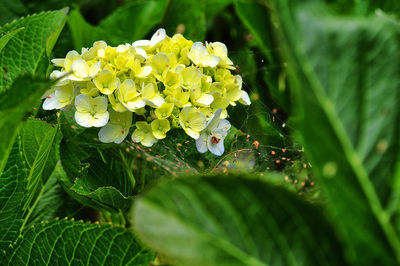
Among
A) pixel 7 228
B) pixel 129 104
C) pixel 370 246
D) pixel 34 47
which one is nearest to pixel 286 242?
pixel 370 246

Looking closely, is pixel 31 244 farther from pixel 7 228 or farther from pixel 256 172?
pixel 256 172

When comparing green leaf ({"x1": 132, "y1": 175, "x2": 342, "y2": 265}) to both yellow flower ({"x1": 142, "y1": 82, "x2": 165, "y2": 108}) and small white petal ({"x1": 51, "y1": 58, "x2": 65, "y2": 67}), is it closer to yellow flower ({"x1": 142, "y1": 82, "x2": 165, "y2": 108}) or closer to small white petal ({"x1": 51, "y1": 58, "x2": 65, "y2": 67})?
yellow flower ({"x1": 142, "y1": 82, "x2": 165, "y2": 108})

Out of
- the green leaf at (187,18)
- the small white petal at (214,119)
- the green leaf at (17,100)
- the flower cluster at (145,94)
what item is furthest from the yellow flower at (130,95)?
the green leaf at (187,18)

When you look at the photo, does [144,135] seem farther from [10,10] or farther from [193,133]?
[10,10]

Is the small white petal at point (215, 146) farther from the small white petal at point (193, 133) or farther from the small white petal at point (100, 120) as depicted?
the small white petal at point (100, 120)

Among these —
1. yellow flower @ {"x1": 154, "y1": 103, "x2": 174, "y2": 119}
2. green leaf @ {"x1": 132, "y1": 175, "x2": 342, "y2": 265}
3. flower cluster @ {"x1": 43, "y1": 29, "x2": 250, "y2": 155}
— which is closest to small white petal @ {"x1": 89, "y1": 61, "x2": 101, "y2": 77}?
flower cluster @ {"x1": 43, "y1": 29, "x2": 250, "y2": 155}

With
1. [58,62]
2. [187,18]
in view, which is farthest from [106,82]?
[187,18]
